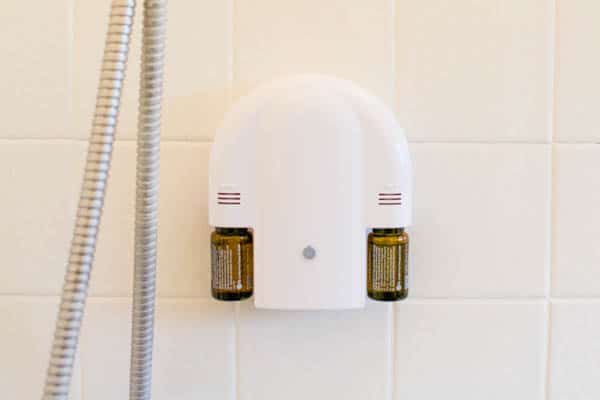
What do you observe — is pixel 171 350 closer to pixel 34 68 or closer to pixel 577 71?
pixel 34 68

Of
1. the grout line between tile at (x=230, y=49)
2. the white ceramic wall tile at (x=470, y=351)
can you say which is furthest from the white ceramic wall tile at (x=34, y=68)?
the white ceramic wall tile at (x=470, y=351)

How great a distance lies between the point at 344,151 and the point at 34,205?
300mm

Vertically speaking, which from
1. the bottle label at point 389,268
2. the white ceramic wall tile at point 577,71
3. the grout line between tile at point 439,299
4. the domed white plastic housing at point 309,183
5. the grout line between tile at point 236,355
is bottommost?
the grout line between tile at point 236,355

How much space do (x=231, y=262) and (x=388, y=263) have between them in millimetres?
139

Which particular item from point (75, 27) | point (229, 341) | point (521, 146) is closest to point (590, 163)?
point (521, 146)

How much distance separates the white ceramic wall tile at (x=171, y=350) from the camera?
0.66 metres

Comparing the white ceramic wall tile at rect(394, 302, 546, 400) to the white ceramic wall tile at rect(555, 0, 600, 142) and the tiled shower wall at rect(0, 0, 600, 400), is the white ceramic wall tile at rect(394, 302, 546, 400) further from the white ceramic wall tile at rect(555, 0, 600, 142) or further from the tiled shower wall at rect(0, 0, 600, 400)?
the white ceramic wall tile at rect(555, 0, 600, 142)

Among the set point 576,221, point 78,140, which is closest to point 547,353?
point 576,221

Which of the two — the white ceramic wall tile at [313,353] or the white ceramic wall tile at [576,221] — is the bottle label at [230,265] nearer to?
the white ceramic wall tile at [313,353]

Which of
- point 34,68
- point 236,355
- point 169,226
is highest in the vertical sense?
point 34,68

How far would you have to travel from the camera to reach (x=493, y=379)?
671 mm

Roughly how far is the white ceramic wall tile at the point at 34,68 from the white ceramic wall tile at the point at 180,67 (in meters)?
0.01

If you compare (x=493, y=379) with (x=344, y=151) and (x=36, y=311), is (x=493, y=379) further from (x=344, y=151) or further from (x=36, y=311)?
(x=36, y=311)

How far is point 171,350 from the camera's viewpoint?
0.67 meters
